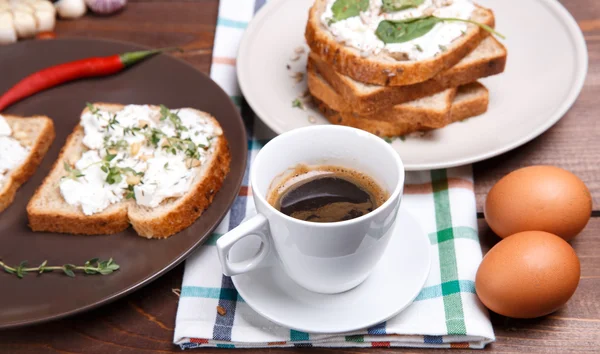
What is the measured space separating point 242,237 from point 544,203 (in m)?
0.91

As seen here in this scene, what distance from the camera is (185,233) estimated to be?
6.84 feet

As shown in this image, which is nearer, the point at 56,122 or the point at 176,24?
the point at 56,122

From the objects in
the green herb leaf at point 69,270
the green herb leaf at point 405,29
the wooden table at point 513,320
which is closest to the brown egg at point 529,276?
the wooden table at point 513,320

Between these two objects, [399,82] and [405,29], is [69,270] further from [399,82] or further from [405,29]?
[405,29]

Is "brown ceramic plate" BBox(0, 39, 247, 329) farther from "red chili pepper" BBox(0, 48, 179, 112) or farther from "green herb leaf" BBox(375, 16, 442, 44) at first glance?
"green herb leaf" BBox(375, 16, 442, 44)

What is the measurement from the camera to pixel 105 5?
10.6ft

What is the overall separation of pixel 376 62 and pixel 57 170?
49.1 inches

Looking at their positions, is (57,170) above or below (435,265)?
below

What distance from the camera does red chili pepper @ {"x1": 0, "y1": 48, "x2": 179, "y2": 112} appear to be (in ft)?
8.87

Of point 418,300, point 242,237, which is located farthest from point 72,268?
point 418,300

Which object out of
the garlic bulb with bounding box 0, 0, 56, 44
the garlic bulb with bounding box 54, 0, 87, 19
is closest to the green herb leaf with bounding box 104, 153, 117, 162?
the garlic bulb with bounding box 0, 0, 56, 44

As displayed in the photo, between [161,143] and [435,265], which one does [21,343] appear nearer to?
[161,143]

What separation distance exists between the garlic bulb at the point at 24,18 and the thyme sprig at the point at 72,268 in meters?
1.45

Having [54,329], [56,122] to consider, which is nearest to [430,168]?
[54,329]
